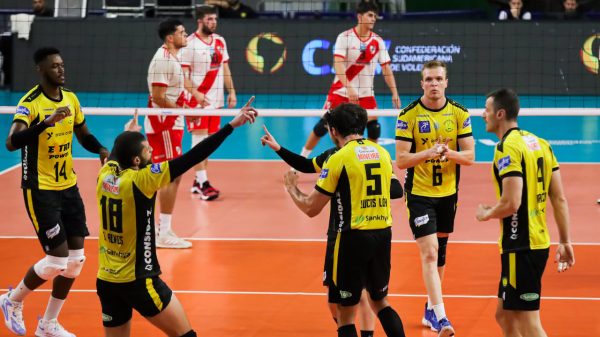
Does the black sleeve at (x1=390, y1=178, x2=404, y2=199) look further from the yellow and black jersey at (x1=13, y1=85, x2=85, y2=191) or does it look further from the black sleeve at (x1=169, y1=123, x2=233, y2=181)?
the yellow and black jersey at (x1=13, y1=85, x2=85, y2=191)

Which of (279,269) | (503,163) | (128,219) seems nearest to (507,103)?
(503,163)

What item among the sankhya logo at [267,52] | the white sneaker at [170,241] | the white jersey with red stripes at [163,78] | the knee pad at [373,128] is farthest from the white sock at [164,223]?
the sankhya logo at [267,52]

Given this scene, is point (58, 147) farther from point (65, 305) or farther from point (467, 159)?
point (467, 159)

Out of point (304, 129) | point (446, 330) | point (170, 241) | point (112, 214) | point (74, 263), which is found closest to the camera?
point (112, 214)

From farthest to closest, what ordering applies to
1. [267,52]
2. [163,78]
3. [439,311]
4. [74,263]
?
[267,52], [163,78], [74,263], [439,311]

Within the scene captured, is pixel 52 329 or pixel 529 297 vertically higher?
pixel 529 297

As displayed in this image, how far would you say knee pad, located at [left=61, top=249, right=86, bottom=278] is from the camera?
27.2 feet

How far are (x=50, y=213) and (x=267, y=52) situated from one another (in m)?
13.9

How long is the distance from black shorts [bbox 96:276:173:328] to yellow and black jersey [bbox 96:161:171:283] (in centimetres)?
5

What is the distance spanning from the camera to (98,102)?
834 inches

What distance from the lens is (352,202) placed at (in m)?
6.86

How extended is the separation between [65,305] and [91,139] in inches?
65.9

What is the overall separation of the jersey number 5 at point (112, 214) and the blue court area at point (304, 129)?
32.7 ft

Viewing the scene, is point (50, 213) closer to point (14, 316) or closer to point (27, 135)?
point (27, 135)
